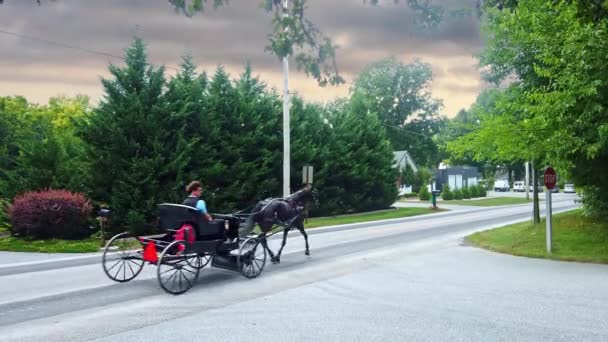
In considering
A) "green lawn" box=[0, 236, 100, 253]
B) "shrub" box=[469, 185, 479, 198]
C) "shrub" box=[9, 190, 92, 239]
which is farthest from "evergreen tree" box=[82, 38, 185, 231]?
"shrub" box=[469, 185, 479, 198]

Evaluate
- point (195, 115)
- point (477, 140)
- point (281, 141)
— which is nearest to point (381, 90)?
point (281, 141)

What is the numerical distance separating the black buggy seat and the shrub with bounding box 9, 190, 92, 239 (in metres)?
10.5

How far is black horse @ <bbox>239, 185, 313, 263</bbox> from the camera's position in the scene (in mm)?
12359

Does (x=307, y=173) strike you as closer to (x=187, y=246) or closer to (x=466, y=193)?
(x=187, y=246)

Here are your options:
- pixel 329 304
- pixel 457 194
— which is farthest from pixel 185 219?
pixel 457 194

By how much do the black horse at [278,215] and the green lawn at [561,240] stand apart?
20.4 ft

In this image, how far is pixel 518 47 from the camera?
1752cm

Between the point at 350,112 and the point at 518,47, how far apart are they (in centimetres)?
2124

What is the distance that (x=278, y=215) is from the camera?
13188 mm

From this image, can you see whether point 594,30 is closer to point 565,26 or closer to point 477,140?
point 565,26

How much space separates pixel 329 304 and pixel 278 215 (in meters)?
4.89

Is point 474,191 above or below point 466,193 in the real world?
above

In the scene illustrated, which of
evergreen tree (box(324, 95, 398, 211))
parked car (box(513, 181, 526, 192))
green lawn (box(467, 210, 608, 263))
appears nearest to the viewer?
green lawn (box(467, 210, 608, 263))

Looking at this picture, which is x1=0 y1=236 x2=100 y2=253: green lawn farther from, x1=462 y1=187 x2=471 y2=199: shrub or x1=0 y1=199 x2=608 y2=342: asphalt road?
x1=462 y1=187 x2=471 y2=199: shrub
